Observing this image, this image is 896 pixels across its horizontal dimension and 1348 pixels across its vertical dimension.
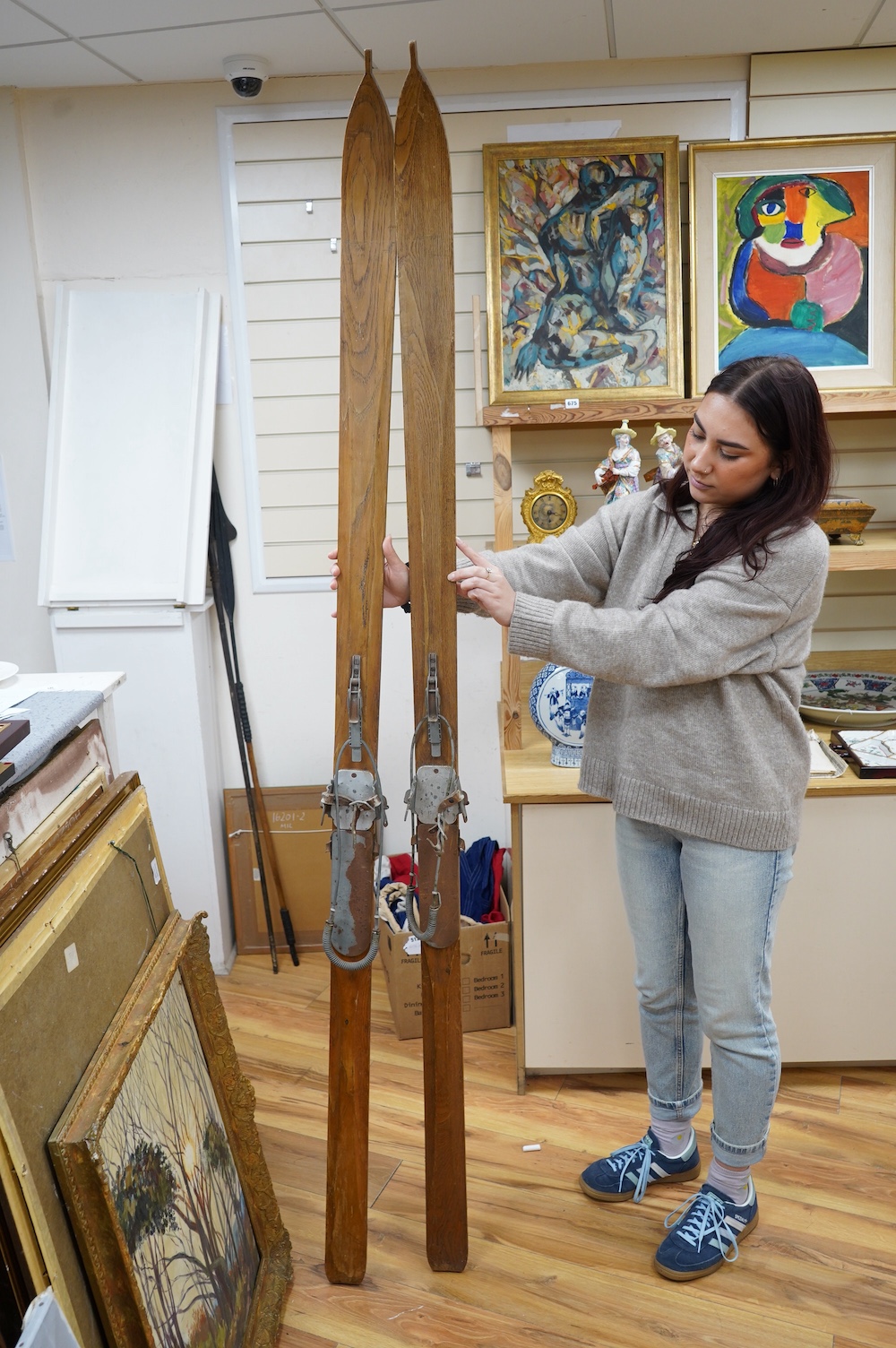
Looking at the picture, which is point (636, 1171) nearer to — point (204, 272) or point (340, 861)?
point (340, 861)

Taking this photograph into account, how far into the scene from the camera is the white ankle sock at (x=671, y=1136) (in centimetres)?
203

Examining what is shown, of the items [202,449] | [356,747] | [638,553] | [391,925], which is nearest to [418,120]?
[638,553]

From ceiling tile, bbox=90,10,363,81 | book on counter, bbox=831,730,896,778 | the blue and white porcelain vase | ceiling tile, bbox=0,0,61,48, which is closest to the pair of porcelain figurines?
the blue and white porcelain vase

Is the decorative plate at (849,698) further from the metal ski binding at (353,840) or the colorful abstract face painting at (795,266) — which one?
the metal ski binding at (353,840)

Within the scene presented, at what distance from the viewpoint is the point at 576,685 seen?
2258 millimetres

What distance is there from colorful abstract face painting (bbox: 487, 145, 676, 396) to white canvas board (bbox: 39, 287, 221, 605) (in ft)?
2.70

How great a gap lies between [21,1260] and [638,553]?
4.38 ft

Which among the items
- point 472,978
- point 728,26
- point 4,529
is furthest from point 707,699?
point 4,529

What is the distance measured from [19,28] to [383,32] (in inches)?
29.8

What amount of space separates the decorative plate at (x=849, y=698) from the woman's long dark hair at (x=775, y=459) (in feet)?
2.99

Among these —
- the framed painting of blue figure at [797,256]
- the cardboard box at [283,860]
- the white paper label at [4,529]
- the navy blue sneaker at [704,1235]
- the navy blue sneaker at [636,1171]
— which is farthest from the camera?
the cardboard box at [283,860]

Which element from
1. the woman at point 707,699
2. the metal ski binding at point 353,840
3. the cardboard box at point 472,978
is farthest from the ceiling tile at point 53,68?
the cardboard box at point 472,978

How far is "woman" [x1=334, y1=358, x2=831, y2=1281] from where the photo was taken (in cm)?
155

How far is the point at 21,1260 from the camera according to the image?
116 centimetres
